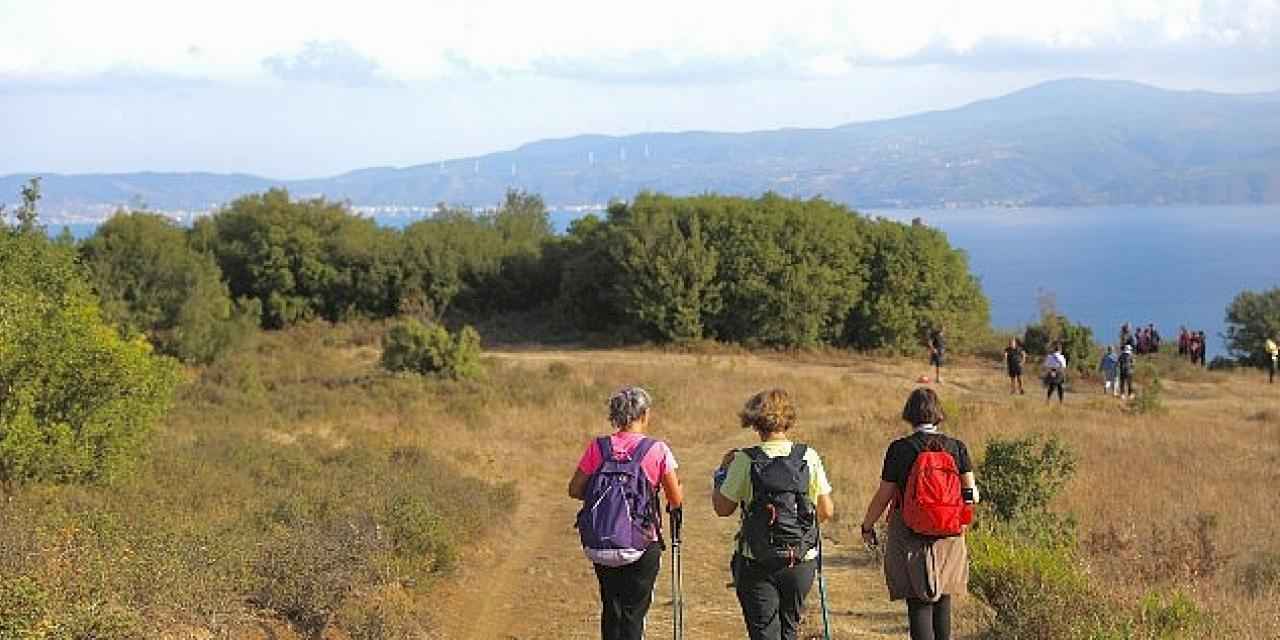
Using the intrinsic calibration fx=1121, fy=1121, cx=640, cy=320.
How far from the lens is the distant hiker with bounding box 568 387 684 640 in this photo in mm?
5984

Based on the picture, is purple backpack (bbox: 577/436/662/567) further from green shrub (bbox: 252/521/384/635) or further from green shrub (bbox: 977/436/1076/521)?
green shrub (bbox: 977/436/1076/521)

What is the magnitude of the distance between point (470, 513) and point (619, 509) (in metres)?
6.06

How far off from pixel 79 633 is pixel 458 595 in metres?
4.13

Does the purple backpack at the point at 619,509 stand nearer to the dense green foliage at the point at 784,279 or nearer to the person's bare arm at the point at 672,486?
the person's bare arm at the point at 672,486

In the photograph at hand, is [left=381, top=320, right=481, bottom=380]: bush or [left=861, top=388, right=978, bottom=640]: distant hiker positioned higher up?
[left=861, top=388, right=978, bottom=640]: distant hiker

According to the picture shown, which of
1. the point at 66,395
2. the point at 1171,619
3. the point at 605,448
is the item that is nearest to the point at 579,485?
the point at 605,448

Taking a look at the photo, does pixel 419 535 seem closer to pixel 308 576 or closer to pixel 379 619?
pixel 308 576

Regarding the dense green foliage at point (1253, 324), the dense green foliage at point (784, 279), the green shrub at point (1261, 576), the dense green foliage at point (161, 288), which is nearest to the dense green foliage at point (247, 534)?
the green shrub at point (1261, 576)

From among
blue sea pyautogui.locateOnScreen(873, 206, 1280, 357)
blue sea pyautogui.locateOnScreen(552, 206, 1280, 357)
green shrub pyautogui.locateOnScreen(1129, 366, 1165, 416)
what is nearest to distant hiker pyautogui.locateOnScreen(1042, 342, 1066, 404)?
green shrub pyautogui.locateOnScreen(1129, 366, 1165, 416)

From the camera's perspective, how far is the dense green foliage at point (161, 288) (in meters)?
30.2

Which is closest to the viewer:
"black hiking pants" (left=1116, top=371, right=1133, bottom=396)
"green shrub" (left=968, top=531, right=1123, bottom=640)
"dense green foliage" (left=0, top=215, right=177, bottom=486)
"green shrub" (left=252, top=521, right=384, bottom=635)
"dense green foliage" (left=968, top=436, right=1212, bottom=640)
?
"dense green foliage" (left=968, top=436, right=1212, bottom=640)

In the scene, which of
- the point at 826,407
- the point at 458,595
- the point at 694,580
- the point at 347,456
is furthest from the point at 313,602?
the point at 826,407

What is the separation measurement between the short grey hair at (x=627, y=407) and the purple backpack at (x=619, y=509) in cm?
13

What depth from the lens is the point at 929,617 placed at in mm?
6332
